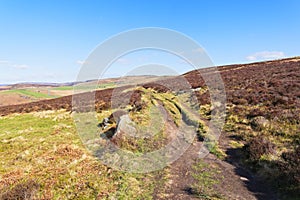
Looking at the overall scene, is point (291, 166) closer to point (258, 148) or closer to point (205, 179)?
point (258, 148)

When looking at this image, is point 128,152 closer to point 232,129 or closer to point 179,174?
point 179,174

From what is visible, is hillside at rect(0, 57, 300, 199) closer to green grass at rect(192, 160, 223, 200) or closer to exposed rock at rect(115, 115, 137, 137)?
green grass at rect(192, 160, 223, 200)

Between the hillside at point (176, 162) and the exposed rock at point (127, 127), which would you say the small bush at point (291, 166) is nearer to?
the hillside at point (176, 162)

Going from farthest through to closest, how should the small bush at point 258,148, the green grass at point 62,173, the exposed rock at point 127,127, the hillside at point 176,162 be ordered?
the exposed rock at point 127,127 < the small bush at point 258,148 < the green grass at point 62,173 < the hillside at point 176,162

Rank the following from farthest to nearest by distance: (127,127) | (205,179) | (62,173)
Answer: (127,127) → (62,173) → (205,179)

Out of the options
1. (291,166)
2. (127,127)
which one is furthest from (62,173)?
(291,166)

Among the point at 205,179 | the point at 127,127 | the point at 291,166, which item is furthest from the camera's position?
the point at 127,127

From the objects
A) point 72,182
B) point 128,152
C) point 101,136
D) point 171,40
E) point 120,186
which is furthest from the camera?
point 171,40

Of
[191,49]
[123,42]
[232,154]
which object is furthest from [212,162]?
[123,42]

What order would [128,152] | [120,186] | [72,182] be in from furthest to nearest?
[128,152]
[72,182]
[120,186]

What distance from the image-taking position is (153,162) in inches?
440

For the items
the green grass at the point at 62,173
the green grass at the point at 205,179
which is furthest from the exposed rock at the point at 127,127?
the green grass at the point at 205,179

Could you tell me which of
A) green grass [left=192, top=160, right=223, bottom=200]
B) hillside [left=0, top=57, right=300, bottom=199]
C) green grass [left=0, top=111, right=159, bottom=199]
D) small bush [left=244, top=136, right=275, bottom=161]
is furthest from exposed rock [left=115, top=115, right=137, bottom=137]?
small bush [left=244, top=136, right=275, bottom=161]

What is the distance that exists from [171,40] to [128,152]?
1024 centimetres
